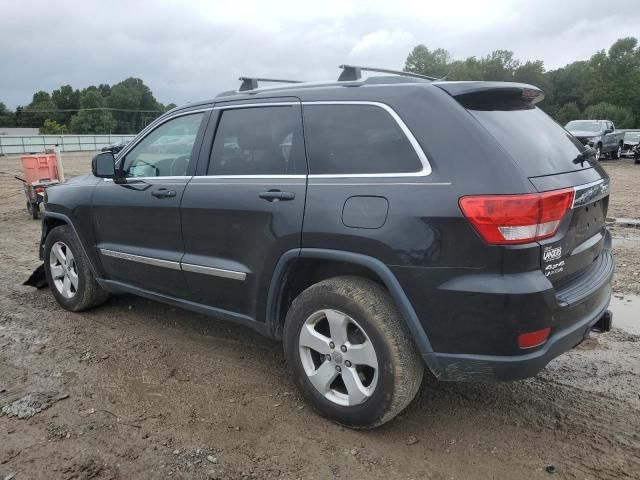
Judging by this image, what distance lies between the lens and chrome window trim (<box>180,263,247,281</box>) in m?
3.45

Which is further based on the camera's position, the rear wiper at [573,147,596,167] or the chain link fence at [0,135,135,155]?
the chain link fence at [0,135,135,155]

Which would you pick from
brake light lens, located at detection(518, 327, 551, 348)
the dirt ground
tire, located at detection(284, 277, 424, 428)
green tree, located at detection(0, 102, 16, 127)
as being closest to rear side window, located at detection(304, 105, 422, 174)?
tire, located at detection(284, 277, 424, 428)

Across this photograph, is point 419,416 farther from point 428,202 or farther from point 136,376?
point 136,376

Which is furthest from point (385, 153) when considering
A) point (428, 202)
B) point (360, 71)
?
point (360, 71)

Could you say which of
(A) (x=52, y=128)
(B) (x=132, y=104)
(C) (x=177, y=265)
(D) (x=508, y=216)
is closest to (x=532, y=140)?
(D) (x=508, y=216)

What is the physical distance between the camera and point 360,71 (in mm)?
3381

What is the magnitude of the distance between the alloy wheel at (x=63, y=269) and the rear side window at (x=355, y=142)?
2.86 metres

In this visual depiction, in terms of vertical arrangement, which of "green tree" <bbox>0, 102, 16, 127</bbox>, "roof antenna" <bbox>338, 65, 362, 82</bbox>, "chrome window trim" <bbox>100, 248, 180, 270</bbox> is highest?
"green tree" <bbox>0, 102, 16, 127</bbox>

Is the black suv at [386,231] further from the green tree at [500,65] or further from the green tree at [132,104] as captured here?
the green tree at [500,65]

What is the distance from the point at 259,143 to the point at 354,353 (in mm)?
1479

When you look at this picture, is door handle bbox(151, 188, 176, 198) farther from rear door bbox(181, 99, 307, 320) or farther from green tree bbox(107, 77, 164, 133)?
green tree bbox(107, 77, 164, 133)

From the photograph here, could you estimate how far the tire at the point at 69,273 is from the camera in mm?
4824

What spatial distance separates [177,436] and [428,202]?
1891mm

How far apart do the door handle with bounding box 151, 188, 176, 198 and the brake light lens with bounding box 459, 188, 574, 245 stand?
2136 mm
